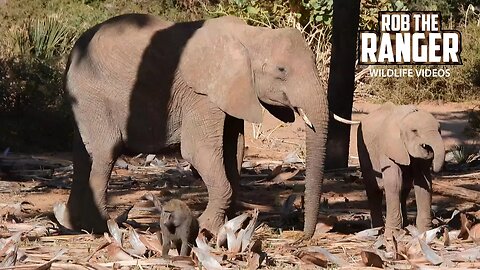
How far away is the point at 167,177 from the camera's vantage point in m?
12.9

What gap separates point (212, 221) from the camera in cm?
860

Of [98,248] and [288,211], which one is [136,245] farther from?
[288,211]

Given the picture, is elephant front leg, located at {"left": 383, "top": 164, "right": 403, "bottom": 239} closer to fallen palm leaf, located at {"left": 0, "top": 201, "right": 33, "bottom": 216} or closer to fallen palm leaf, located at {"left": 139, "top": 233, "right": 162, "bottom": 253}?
fallen palm leaf, located at {"left": 139, "top": 233, "right": 162, "bottom": 253}

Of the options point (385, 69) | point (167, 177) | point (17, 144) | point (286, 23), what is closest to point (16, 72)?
point (17, 144)

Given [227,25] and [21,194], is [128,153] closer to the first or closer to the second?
[227,25]

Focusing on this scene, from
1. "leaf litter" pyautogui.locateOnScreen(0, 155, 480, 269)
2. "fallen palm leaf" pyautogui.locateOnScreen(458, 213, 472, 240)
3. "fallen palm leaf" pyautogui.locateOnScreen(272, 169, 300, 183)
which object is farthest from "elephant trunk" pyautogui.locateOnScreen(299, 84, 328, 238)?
"fallen palm leaf" pyautogui.locateOnScreen(272, 169, 300, 183)

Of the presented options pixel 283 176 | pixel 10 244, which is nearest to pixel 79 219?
pixel 10 244

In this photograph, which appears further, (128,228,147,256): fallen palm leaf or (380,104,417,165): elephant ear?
(380,104,417,165): elephant ear

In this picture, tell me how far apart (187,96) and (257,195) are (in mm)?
2847

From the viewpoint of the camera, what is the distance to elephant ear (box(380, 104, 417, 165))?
864cm

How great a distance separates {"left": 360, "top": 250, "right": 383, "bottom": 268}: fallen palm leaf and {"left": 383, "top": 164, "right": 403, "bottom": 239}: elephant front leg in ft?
3.67

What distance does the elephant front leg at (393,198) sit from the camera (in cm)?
861

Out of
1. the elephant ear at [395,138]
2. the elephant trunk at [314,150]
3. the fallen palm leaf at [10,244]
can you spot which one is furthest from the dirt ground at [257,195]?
the elephant ear at [395,138]

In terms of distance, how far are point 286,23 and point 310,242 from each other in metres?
13.5
